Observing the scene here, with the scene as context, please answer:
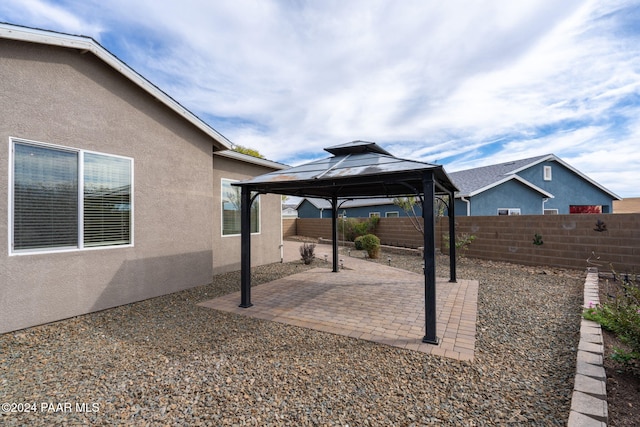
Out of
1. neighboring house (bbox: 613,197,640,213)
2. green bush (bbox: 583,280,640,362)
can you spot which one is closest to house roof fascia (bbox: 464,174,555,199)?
green bush (bbox: 583,280,640,362)

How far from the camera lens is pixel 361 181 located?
4.58 meters

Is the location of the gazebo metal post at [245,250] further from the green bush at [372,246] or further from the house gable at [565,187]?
the house gable at [565,187]

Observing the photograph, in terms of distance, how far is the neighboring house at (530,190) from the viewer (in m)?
15.2

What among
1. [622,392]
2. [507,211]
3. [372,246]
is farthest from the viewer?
[507,211]

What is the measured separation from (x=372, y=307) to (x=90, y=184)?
5.45 metres

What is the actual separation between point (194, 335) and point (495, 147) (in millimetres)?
28295

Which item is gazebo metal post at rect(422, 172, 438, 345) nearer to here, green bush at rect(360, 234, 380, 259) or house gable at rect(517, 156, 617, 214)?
green bush at rect(360, 234, 380, 259)

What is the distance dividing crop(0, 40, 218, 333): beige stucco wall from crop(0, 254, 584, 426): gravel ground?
55 cm

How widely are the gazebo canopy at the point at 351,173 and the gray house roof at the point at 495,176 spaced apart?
362 inches

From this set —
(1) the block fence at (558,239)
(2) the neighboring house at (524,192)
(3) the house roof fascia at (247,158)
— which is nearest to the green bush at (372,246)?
(1) the block fence at (558,239)

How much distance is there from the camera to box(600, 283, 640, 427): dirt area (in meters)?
2.29

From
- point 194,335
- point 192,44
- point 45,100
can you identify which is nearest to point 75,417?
point 194,335

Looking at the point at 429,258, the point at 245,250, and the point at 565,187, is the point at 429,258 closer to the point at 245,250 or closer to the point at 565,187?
the point at 245,250

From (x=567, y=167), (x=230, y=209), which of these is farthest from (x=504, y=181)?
(x=230, y=209)
